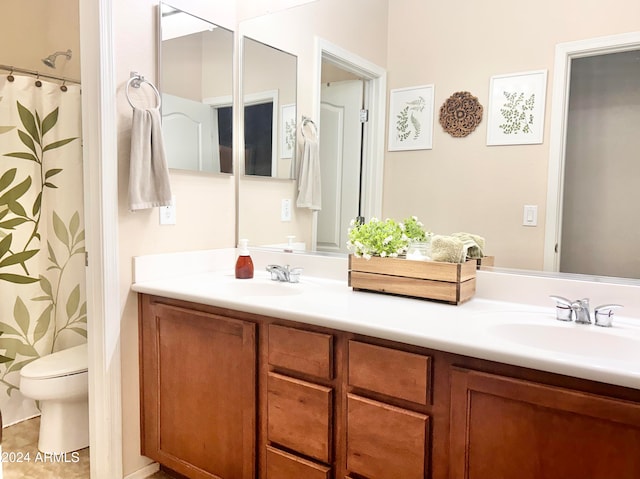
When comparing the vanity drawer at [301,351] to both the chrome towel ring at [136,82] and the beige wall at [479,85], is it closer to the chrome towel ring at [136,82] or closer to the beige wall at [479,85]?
the beige wall at [479,85]

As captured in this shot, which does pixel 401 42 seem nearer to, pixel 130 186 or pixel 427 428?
pixel 130 186

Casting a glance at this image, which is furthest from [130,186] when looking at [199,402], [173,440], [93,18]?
[173,440]

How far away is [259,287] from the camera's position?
1953mm

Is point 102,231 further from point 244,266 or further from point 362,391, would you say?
point 362,391

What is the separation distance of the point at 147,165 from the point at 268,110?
69cm

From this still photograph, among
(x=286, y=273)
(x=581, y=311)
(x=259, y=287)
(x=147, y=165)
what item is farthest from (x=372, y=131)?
(x=581, y=311)

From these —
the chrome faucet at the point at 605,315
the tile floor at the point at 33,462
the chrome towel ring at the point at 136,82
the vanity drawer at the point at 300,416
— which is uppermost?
the chrome towel ring at the point at 136,82

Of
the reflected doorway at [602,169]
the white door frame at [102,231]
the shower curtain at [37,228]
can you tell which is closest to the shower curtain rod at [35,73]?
the shower curtain at [37,228]

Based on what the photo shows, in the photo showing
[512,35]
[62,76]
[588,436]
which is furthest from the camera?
[62,76]

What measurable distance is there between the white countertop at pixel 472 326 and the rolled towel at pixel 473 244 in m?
0.16

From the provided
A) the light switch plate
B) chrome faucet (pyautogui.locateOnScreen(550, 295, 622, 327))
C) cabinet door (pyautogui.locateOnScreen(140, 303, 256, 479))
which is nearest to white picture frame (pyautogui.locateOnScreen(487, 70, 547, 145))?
the light switch plate

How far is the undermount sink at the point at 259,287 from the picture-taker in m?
1.90

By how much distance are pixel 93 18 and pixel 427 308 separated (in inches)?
62.2

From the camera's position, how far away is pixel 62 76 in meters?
2.74
